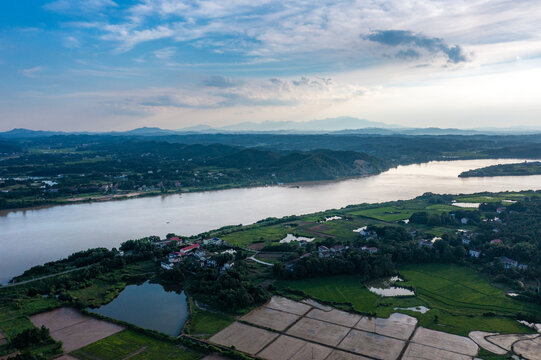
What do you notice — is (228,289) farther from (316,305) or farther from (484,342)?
(484,342)

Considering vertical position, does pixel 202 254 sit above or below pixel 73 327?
above

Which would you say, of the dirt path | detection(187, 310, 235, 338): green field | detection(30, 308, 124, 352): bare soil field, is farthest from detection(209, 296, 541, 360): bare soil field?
detection(30, 308, 124, 352): bare soil field

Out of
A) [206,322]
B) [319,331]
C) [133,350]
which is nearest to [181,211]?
[206,322]

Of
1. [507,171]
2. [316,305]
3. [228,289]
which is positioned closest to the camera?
[316,305]

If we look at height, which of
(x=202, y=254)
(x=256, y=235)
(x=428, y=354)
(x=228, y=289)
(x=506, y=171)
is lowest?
(x=428, y=354)

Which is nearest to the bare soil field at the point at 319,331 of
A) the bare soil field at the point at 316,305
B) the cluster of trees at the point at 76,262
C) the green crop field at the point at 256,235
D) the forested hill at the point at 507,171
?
the bare soil field at the point at 316,305

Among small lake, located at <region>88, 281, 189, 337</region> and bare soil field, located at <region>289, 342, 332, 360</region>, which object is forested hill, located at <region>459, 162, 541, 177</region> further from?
bare soil field, located at <region>289, 342, 332, 360</region>

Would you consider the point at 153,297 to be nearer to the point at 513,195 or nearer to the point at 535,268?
the point at 535,268

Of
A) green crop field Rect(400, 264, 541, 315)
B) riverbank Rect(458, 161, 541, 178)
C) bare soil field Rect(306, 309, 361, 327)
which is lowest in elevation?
bare soil field Rect(306, 309, 361, 327)
